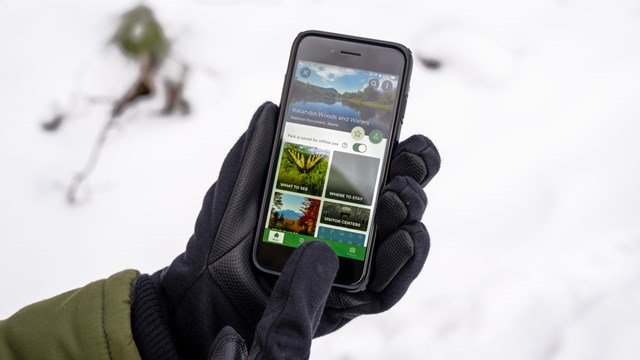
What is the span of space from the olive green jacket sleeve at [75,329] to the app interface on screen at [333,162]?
0.24 meters

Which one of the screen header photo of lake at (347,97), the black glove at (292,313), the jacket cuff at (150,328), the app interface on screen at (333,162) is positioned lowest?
the jacket cuff at (150,328)

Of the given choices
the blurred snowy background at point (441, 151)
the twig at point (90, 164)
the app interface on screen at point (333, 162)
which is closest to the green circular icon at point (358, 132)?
the app interface on screen at point (333, 162)

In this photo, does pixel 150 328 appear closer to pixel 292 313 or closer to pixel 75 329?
pixel 75 329

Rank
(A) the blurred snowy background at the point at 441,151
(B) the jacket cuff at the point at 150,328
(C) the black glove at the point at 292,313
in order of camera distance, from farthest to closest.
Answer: (A) the blurred snowy background at the point at 441,151 → (B) the jacket cuff at the point at 150,328 → (C) the black glove at the point at 292,313

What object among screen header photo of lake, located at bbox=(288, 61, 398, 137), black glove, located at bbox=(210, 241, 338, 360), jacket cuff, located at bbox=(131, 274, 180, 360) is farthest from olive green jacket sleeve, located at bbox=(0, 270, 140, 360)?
screen header photo of lake, located at bbox=(288, 61, 398, 137)

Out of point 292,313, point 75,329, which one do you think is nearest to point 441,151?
point 292,313

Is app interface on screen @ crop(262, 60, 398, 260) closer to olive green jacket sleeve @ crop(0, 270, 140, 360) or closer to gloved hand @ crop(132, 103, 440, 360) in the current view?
gloved hand @ crop(132, 103, 440, 360)

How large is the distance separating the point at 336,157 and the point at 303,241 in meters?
0.13

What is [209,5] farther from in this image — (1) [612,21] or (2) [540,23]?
(1) [612,21]

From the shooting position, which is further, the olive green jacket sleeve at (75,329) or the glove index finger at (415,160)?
the glove index finger at (415,160)

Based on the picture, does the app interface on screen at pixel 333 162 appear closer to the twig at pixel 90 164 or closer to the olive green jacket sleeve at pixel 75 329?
the olive green jacket sleeve at pixel 75 329

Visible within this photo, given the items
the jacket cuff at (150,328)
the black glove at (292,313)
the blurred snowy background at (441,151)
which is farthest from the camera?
the blurred snowy background at (441,151)

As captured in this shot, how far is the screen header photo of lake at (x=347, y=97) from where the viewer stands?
1.02 m

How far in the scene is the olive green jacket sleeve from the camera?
0.90m
